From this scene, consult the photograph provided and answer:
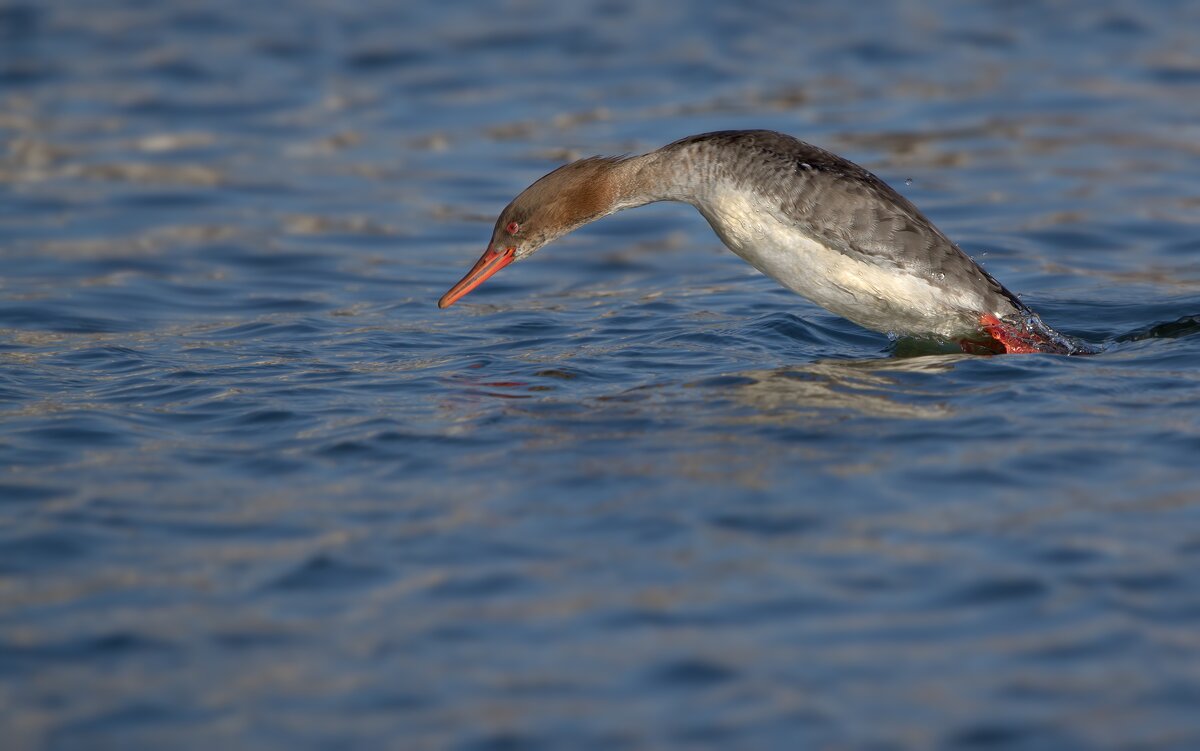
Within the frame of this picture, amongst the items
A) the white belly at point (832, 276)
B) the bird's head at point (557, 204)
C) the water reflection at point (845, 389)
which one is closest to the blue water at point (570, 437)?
the water reflection at point (845, 389)

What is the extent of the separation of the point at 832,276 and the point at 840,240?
187 millimetres

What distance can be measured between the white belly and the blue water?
27 centimetres

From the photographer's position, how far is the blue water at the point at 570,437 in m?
4.46

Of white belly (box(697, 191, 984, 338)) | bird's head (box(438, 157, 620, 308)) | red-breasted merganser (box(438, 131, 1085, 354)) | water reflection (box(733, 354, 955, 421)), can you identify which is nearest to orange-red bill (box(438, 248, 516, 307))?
bird's head (box(438, 157, 620, 308))

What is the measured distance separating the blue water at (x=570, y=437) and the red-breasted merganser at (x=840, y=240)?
306mm

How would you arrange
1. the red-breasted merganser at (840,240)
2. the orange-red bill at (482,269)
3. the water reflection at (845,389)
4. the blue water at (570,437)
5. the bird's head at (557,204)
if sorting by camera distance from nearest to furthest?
the blue water at (570,437) → the water reflection at (845,389) → the red-breasted merganser at (840,240) → the bird's head at (557,204) → the orange-red bill at (482,269)

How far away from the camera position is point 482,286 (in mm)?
10055

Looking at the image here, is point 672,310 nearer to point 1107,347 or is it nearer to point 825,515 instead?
point 1107,347

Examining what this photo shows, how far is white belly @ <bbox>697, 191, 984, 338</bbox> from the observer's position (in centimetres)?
750

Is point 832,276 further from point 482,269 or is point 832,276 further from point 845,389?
point 482,269

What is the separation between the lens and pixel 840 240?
7461 mm

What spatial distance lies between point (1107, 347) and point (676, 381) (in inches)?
93.0

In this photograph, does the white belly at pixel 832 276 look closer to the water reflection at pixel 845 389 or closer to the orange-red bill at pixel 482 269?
the water reflection at pixel 845 389

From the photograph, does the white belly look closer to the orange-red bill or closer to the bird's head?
the bird's head
